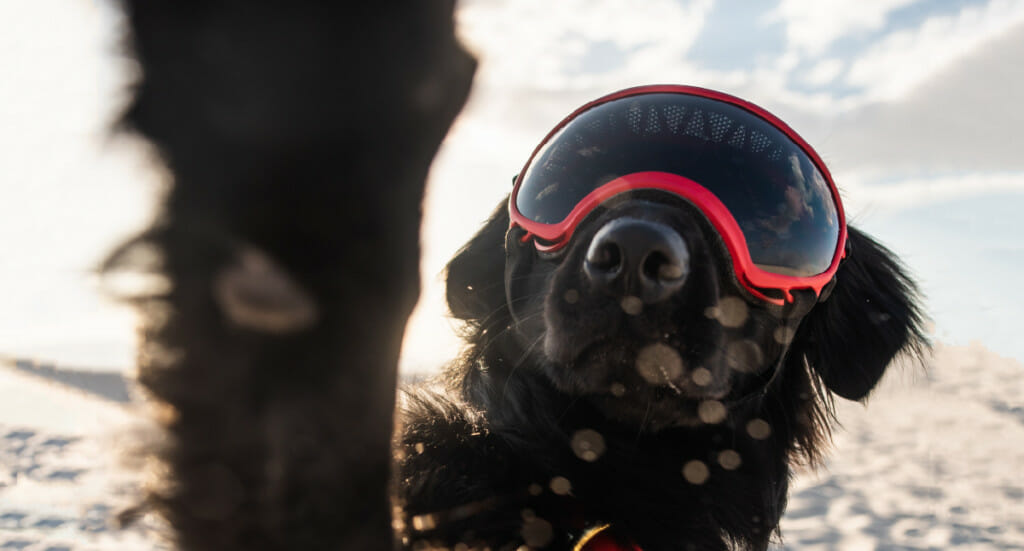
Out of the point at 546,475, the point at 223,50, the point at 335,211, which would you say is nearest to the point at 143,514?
the point at 335,211

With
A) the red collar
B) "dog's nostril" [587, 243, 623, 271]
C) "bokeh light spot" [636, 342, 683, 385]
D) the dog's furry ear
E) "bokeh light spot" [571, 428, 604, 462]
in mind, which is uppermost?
the dog's furry ear

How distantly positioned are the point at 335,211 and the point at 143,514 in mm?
566

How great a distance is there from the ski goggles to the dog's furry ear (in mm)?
325

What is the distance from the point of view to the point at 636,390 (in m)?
1.80

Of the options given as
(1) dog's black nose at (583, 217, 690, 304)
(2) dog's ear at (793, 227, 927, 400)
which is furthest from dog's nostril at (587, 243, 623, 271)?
(2) dog's ear at (793, 227, 927, 400)

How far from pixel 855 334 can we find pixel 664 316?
1.10 meters

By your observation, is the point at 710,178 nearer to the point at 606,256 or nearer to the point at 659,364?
the point at 606,256

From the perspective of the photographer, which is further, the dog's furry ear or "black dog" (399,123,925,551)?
the dog's furry ear

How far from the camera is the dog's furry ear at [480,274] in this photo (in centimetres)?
241

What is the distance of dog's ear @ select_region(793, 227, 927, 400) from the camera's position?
229 centimetres

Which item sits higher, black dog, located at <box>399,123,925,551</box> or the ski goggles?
the ski goggles

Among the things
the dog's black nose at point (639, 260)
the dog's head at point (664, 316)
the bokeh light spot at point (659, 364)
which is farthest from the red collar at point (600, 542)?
the dog's black nose at point (639, 260)

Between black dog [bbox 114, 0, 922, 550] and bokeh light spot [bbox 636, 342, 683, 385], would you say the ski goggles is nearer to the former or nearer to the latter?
bokeh light spot [bbox 636, 342, 683, 385]

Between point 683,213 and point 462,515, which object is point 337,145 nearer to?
point 462,515
